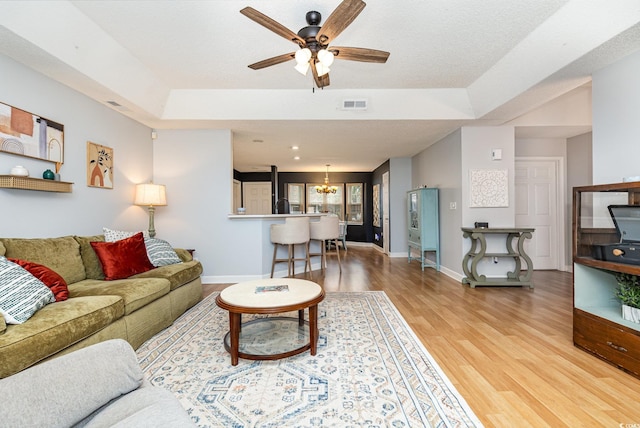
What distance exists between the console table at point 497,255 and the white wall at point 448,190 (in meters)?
0.22

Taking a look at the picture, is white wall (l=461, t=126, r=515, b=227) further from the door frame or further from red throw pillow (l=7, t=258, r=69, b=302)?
red throw pillow (l=7, t=258, r=69, b=302)

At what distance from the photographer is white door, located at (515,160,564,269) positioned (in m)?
5.29

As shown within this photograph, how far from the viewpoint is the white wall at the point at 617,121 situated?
2408mm

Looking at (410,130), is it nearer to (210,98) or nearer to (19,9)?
(210,98)

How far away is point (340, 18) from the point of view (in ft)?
6.61

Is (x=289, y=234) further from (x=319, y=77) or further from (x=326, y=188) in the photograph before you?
(x=326, y=188)

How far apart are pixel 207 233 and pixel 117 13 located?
291 cm

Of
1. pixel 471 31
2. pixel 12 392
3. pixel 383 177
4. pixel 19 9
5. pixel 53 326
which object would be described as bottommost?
pixel 53 326

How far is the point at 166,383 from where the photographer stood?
190 centimetres

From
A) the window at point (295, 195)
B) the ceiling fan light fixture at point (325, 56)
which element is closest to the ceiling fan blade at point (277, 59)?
the ceiling fan light fixture at point (325, 56)

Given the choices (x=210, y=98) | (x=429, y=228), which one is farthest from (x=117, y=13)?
(x=429, y=228)

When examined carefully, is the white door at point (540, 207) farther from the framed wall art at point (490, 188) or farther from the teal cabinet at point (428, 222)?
the teal cabinet at point (428, 222)

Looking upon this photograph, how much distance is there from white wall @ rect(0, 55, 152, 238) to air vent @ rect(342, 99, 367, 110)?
2930 millimetres

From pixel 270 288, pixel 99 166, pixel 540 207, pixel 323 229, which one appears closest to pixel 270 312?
pixel 270 288
